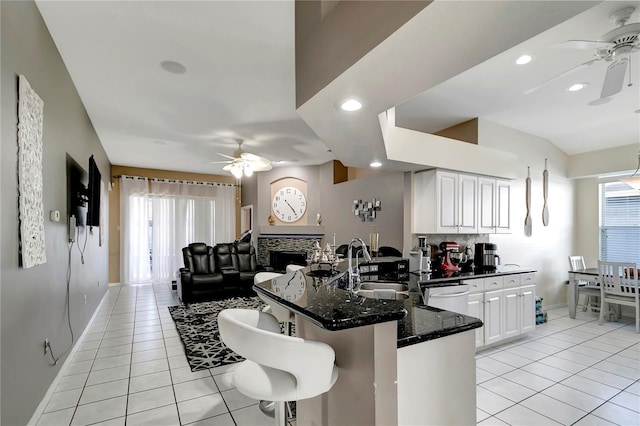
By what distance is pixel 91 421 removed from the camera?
83.5 inches

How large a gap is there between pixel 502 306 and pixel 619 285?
2.16 metres

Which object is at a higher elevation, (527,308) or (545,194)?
(545,194)

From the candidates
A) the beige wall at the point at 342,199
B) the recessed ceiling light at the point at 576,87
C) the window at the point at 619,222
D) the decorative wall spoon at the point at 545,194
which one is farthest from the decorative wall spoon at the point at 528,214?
the beige wall at the point at 342,199

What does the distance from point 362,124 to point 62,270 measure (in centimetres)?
298

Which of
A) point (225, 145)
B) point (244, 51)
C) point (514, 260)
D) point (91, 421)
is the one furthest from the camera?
point (225, 145)

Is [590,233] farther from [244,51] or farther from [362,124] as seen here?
[244,51]

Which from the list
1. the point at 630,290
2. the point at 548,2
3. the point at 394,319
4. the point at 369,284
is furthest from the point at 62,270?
the point at 630,290

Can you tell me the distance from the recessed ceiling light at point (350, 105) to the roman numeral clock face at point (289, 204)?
539 centimetres

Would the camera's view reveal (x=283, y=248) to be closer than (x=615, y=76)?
No

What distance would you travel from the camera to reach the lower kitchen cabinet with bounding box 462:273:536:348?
11.0 ft

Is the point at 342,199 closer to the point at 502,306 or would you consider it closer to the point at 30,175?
the point at 502,306

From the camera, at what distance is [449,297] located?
308cm

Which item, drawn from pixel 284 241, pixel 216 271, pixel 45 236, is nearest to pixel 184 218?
pixel 216 271

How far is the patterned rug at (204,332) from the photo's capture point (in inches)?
122
